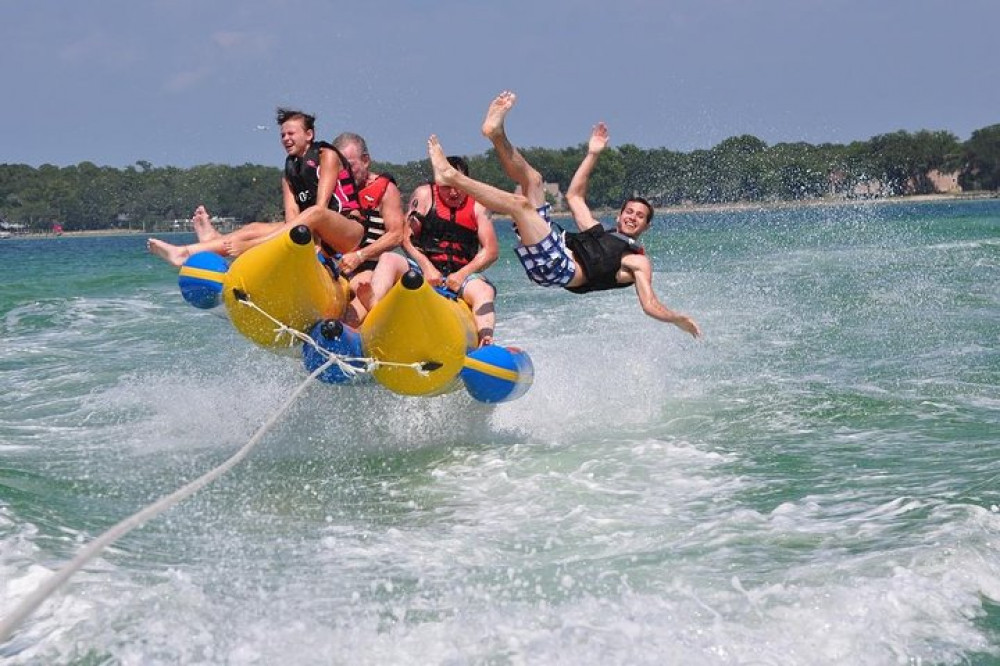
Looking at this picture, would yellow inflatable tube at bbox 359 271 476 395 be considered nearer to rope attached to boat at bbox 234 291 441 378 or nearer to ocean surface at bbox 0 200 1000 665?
rope attached to boat at bbox 234 291 441 378

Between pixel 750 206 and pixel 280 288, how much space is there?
46.5 metres

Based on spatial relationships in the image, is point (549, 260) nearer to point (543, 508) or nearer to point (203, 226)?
point (543, 508)

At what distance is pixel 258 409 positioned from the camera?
6.20 metres

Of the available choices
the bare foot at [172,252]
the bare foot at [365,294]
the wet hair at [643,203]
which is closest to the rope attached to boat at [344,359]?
the bare foot at [365,294]

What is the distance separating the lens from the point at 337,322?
4965 millimetres

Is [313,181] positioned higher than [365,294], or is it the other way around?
[313,181]

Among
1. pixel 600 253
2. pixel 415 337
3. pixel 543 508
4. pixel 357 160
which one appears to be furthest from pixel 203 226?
pixel 543 508

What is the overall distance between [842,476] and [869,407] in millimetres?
1489

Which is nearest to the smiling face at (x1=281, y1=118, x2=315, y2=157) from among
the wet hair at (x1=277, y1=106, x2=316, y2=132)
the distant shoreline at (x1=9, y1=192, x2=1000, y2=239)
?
the wet hair at (x1=277, y1=106, x2=316, y2=132)

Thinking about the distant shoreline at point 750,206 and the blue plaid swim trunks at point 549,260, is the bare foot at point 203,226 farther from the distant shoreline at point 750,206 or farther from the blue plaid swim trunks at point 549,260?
the distant shoreline at point 750,206

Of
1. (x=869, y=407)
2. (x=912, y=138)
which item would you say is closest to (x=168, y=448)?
(x=869, y=407)

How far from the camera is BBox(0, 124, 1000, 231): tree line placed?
45.7 m

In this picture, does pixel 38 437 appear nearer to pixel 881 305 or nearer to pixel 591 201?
pixel 881 305

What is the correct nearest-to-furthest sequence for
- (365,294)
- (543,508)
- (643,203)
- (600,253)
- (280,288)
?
(543,508)
(280,288)
(365,294)
(600,253)
(643,203)
